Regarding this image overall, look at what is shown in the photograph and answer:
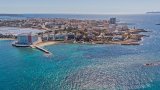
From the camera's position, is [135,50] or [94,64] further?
[135,50]

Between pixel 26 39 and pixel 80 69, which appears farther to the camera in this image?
pixel 26 39

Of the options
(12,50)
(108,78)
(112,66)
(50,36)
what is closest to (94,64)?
(112,66)

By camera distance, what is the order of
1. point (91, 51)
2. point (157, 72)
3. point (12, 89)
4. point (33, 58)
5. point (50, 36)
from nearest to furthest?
point (12, 89), point (157, 72), point (33, 58), point (91, 51), point (50, 36)

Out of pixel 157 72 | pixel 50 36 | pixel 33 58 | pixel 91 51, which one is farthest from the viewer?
pixel 50 36

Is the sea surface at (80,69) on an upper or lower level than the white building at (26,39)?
lower

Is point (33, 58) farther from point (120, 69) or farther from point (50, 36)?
point (50, 36)

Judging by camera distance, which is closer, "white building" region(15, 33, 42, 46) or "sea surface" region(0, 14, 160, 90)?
"sea surface" region(0, 14, 160, 90)

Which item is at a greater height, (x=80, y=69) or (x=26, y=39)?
(x=26, y=39)

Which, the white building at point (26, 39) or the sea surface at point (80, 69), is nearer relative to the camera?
the sea surface at point (80, 69)
